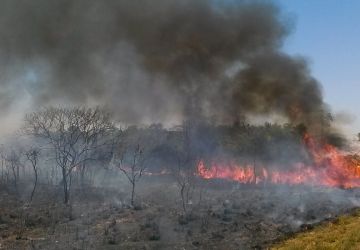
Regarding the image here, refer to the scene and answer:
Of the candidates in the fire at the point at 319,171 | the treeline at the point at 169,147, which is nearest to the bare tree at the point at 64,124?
the treeline at the point at 169,147

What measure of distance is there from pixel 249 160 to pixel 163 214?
40604mm

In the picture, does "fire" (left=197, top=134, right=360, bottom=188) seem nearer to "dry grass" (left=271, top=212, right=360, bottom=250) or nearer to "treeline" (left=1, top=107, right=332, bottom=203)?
"treeline" (left=1, top=107, right=332, bottom=203)

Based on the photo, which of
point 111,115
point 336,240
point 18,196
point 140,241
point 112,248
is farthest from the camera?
point 111,115

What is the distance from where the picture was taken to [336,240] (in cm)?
2094

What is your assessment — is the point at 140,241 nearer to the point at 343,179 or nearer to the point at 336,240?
the point at 336,240

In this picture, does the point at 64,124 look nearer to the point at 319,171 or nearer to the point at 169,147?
the point at 169,147

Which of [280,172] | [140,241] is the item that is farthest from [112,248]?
[280,172]

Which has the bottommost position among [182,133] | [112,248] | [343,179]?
[112,248]

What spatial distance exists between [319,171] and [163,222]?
32.7m

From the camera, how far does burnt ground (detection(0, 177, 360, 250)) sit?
25.0 meters

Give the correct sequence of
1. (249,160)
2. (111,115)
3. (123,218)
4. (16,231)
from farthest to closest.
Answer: (249,160) < (111,115) < (123,218) < (16,231)

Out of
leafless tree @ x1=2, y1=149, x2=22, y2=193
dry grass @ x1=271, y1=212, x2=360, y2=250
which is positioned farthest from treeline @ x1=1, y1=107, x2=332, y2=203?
dry grass @ x1=271, y1=212, x2=360, y2=250

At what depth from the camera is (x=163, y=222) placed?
3167 centimetres

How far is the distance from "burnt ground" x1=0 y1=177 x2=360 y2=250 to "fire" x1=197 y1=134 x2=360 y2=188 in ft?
18.4
